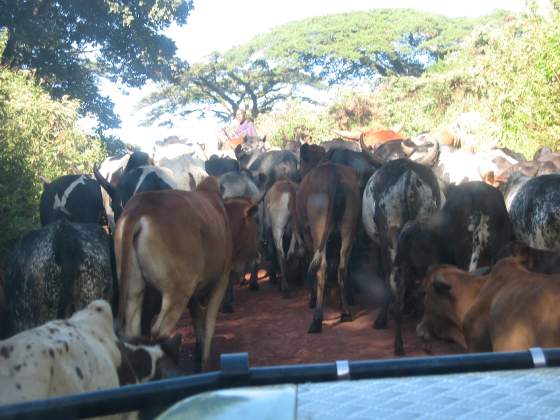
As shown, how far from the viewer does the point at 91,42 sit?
28.3 meters

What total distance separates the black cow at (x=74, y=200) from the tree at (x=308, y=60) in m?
30.4

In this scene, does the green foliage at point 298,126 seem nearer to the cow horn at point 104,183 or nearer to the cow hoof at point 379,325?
the cow horn at point 104,183

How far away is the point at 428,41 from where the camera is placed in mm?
41031

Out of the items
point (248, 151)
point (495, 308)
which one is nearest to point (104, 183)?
point (495, 308)

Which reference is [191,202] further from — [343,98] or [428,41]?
[428,41]

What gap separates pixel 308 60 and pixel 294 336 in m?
33.7

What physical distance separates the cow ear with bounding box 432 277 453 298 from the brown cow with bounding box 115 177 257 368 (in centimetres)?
202

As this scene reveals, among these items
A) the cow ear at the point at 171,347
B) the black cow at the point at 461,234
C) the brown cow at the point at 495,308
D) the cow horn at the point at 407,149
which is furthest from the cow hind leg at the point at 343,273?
the cow ear at the point at 171,347

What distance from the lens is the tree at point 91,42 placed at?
24500mm

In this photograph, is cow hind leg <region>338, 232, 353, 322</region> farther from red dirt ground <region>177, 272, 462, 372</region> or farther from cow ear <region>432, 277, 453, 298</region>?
cow ear <region>432, 277, 453, 298</region>

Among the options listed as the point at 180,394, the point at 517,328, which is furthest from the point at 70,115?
the point at 180,394

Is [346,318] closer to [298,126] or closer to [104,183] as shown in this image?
[104,183]

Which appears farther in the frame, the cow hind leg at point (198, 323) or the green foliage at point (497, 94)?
the green foliage at point (497, 94)

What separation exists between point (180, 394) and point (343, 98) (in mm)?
31570
